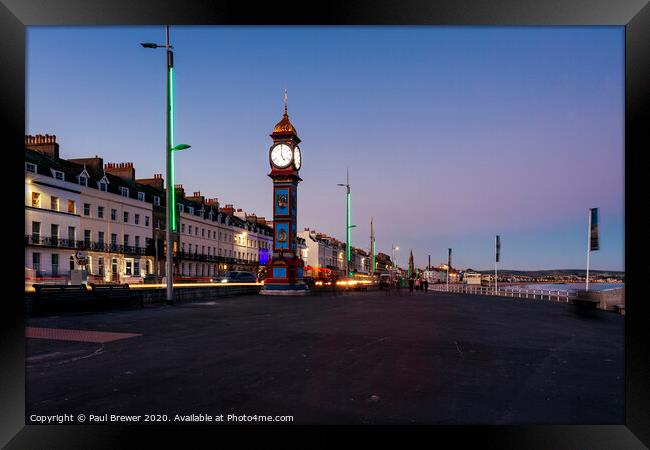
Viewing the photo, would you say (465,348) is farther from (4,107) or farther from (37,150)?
(37,150)

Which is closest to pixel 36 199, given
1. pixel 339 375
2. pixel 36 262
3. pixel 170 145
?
pixel 36 262

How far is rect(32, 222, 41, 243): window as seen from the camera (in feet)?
135

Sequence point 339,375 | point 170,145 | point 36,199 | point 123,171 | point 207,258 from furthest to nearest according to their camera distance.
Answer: point 207,258 < point 123,171 < point 36,199 < point 170,145 < point 339,375

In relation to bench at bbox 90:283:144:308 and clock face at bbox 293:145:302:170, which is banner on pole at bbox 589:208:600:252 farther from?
bench at bbox 90:283:144:308

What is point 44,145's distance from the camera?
45344mm

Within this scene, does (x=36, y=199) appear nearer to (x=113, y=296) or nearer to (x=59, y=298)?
(x=113, y=296)

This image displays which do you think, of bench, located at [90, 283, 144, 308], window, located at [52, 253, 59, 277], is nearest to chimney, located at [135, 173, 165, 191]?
window, located at [52, 253, 59, 277]

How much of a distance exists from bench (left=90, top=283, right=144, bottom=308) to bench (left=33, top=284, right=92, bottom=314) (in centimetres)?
45

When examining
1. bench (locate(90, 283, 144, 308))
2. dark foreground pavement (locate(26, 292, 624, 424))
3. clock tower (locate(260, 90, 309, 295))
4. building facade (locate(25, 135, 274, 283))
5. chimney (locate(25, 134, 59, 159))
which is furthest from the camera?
chimney (locate(25, 134, 59, 159))

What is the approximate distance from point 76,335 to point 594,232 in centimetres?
2716

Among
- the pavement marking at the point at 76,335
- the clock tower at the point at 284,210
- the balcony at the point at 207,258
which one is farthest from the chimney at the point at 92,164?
the pavement marking at the point at 76,335

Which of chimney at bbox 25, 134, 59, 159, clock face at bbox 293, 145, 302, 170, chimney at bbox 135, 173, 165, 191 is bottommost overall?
clock face at bbox 293, 145, 302, 170

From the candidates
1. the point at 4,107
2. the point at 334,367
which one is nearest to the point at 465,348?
the point at 334,367
